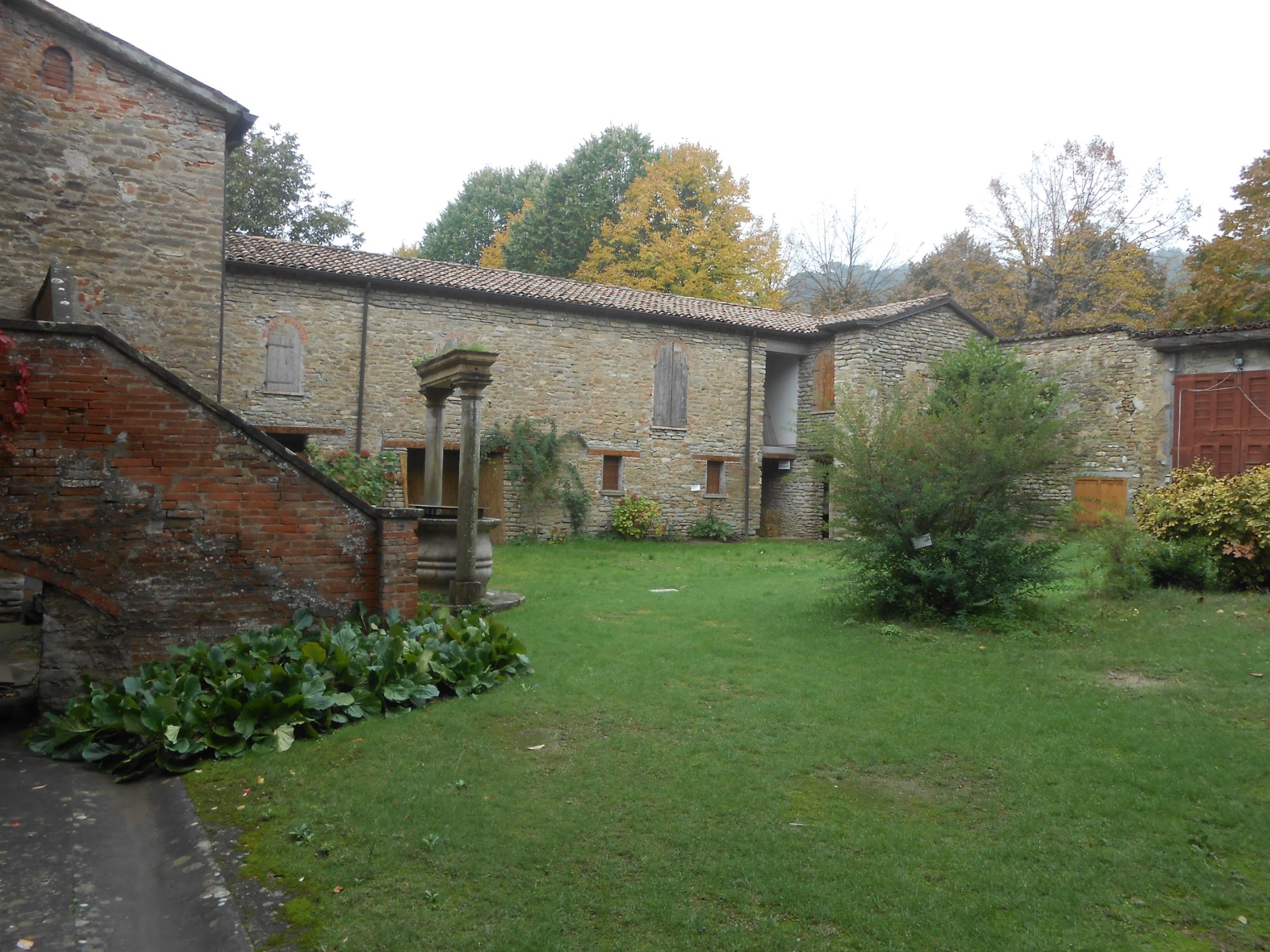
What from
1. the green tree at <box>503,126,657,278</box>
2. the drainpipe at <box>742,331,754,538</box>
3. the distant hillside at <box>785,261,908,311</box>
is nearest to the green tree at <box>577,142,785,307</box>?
the green tree at <box>503,126,657,278</box>

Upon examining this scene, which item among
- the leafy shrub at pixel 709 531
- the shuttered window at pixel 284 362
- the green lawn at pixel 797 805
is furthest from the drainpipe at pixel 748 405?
the green lawn at pixel 797 805

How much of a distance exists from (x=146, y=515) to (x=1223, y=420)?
65.5 ft

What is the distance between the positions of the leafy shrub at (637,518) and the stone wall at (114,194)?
9.79 meters

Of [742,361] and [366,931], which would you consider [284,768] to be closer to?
[366,931]

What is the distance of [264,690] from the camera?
19.1ft

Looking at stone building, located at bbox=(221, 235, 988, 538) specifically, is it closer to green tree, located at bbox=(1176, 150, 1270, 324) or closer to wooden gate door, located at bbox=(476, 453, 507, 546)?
wooden gate door, located at bbox=(476, 453, 507, 546)

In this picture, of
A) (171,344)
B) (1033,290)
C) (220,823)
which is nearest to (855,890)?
(220,823)

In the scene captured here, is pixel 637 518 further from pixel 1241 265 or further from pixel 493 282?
pixel 1241 265

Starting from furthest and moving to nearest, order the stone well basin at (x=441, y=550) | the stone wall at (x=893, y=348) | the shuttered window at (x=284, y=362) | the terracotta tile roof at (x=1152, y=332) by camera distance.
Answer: the stone wall at (x=893, y=348) → the terracotta tile roof at (x=1152, y=332) → the shuttered window at (x=284, y=362) → the stone well basin at (x=441, y=550)

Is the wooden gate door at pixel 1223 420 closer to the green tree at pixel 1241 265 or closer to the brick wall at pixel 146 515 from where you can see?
the green tree at pixel 1241 265

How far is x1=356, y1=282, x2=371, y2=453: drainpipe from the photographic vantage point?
1714 cm

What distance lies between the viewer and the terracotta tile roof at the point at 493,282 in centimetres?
1673

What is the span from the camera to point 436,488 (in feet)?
36.9

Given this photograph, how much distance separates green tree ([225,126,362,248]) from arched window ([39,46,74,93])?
18036 millimetres
